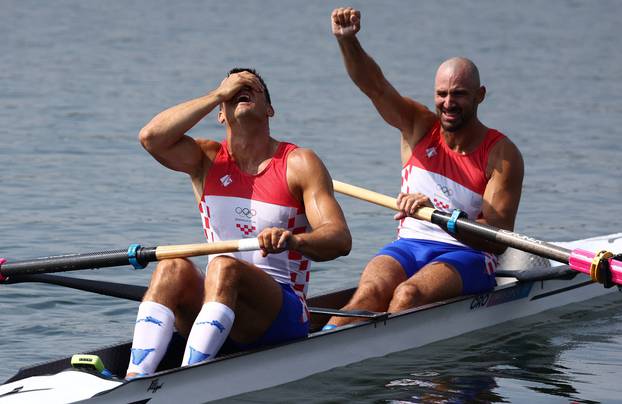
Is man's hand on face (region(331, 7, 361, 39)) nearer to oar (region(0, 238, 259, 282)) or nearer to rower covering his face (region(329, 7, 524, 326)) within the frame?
rower covering his face (region(329, 7, 524, 326))

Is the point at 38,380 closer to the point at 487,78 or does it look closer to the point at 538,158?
the point at 538,158

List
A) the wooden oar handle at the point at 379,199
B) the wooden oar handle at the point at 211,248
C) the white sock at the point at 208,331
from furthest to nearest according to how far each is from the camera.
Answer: the wooden oar handle at the point at 379,199 → the wooden oar handle at the point at 211,248 → the white sock at the point at 208,331

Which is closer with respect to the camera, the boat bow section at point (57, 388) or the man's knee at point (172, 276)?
the boat bow section at point (57, 388)

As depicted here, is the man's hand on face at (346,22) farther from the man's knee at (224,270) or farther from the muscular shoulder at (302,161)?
the man's knee at (224,270)

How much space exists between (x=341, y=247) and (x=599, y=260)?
1.73 metres

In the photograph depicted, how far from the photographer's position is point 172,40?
3081 cm

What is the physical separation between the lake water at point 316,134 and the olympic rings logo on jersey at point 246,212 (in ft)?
3.42

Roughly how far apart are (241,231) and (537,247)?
1932 millimetres

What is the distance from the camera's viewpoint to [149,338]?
7.10 meters

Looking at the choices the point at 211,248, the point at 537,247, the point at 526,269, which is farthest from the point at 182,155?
the point at 526,269

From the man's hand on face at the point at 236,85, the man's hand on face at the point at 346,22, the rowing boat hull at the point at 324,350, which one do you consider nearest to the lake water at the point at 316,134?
the rowing boat hull at the point at 324,350

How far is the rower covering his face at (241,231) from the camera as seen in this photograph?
7.13m

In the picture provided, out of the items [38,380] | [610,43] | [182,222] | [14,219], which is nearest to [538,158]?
[182,222]

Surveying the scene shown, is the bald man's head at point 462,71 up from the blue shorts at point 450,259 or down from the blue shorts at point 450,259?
up
